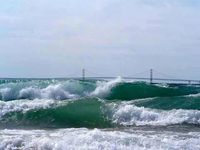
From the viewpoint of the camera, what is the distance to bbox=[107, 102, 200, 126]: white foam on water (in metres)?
18.0

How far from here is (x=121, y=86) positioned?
3006 cm

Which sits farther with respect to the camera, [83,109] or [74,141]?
[83,109]

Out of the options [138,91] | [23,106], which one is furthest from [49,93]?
[23,106]

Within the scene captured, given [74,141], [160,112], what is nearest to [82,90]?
[160,112]

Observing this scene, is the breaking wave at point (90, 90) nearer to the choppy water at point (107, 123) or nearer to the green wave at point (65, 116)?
the choppy water at point (107, 123)

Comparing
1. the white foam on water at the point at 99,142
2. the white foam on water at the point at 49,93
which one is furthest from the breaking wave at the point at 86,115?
the white foam on water at the point at 49,93

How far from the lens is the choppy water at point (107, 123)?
496 inches

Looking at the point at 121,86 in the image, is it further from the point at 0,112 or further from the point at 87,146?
the point at 87,146

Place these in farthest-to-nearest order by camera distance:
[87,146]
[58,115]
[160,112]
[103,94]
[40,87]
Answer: [40,87], [103,94], [58,115], [160,112], [87,146]

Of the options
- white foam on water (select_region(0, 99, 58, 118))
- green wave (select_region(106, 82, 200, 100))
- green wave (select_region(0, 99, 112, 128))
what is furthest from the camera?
green wave (select_region(106, 82, 200, 100))

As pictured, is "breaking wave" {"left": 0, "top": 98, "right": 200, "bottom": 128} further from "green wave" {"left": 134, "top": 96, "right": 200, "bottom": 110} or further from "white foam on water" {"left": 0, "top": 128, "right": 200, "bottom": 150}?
"white foam on water" {"left": 0, "top": 128, "right": 200, "bottom": 150}

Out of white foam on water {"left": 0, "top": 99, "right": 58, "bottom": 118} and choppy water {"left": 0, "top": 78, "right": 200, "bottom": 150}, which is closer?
choppy water {"left": 0, "top": 78, "right": 200, "bottom": 150}

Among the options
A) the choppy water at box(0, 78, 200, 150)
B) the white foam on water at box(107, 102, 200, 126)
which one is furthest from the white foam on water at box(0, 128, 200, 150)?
the white foam on water at box(107, 102, 200, 126)

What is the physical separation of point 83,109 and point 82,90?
9.83 meters
